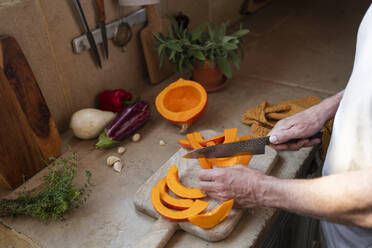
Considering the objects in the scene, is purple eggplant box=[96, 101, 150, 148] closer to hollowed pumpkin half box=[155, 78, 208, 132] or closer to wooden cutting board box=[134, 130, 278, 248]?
hollowed pumpkin half box=[155, 78, 208, 132]

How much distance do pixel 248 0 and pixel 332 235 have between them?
1.74 meters

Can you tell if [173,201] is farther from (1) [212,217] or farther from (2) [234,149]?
(2) [234,149]

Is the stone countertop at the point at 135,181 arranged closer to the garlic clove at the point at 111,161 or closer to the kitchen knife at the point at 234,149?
the garlic clove at the point at 111,161

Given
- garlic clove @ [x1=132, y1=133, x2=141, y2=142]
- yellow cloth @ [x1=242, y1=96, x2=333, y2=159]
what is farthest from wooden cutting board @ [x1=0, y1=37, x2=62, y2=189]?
yellow cloth @ [x1=242, y1=96, x2=333, y2=159]

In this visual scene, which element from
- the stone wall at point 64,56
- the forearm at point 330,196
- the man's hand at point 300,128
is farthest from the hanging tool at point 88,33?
the forearm at point 330,196

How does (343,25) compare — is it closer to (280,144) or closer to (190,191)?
(280,144)

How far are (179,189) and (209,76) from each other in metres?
0.74

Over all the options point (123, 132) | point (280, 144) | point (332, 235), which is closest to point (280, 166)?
point (280, 144)

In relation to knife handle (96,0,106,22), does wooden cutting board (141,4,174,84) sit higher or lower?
lower

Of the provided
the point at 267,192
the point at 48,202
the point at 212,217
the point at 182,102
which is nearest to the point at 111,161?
the point at 48,202

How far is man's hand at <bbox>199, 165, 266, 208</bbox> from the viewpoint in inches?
36.4

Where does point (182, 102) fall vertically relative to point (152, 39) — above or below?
below

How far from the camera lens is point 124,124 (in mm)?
1363

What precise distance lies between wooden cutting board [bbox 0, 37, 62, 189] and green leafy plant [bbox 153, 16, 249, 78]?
56cm
